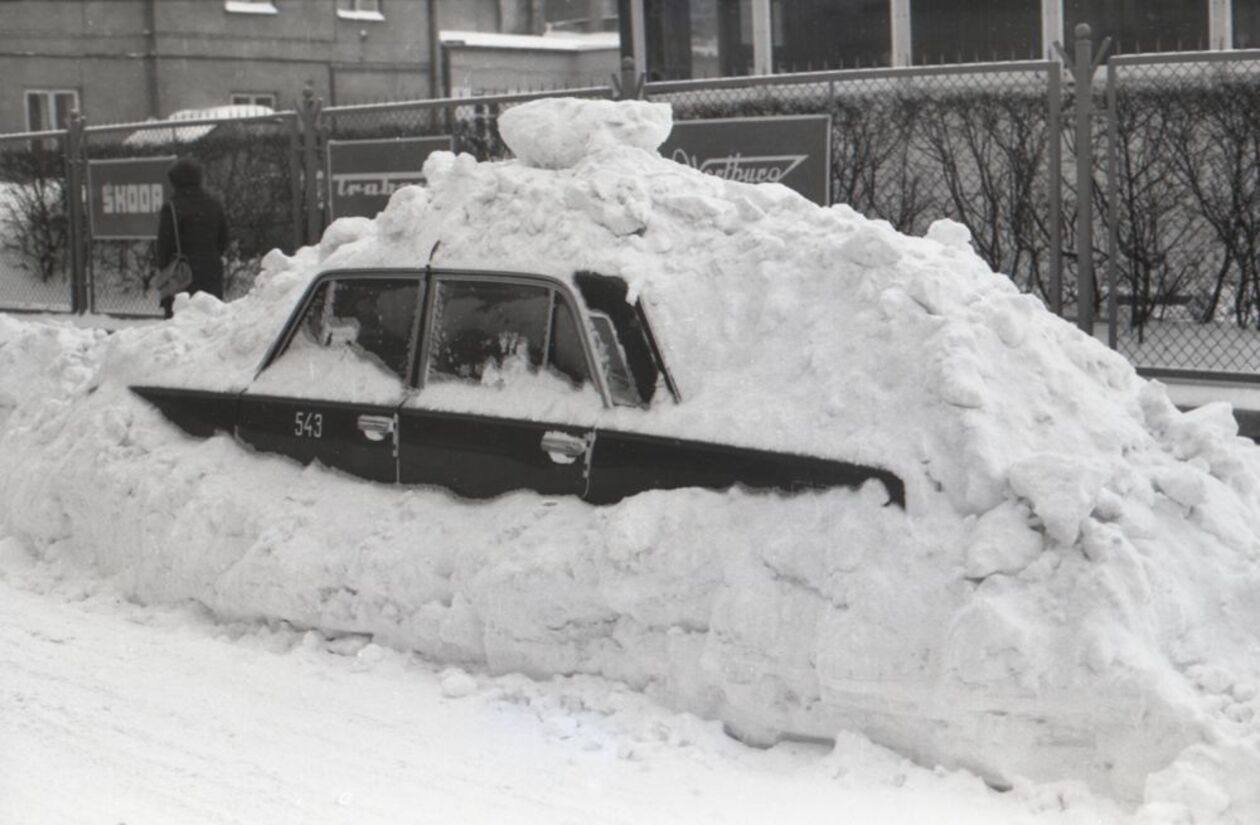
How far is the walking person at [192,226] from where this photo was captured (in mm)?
13305

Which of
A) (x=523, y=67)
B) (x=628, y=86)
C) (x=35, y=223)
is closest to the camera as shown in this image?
(x=628, y=86)

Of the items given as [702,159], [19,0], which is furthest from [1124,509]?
[19,0]

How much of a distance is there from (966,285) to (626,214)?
1.34 m

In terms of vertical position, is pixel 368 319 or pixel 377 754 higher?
pixel 368 319

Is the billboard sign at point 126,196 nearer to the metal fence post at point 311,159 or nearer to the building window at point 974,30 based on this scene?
the metal fence post at point 311,159

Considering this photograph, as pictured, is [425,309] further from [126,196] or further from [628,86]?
[126,196]

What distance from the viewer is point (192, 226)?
43.7ft

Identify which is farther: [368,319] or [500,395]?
[368,319]

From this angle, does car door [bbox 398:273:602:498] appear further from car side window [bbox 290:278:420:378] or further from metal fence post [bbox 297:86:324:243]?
metal fence post [bbox 297:86:324:243]

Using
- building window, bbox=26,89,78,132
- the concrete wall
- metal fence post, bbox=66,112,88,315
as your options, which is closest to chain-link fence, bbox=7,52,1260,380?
metal fence post, bbox=66,112,88,315

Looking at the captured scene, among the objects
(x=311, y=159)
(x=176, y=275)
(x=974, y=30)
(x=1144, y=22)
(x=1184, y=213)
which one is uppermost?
(x=974, y=30)

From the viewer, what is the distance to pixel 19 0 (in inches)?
1240

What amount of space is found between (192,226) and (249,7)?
23.4m

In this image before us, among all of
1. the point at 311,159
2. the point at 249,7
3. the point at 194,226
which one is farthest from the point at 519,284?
the point at 249,7
